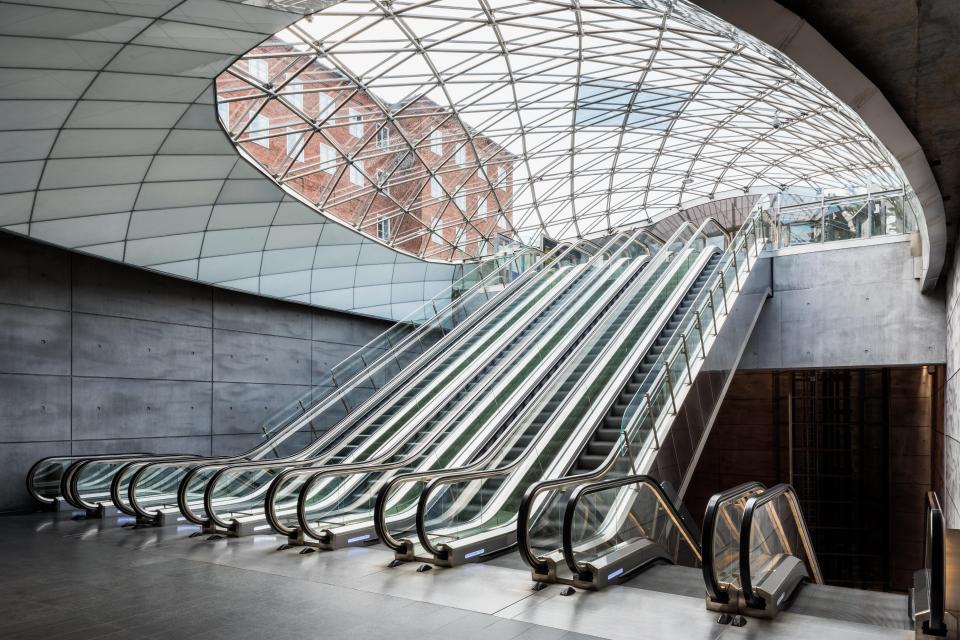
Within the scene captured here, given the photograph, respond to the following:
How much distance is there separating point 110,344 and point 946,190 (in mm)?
18976

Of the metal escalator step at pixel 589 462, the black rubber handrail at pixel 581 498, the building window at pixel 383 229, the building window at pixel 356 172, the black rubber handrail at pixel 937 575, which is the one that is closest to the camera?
the black rubber handrail at pixel 937 575

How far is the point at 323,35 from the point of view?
58.7 feet

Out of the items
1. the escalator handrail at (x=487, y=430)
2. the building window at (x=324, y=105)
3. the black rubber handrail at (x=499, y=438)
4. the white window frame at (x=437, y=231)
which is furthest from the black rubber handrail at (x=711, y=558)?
the white window frame at (x=437, y=231)

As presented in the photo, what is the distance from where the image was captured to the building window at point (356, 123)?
71.9 ft

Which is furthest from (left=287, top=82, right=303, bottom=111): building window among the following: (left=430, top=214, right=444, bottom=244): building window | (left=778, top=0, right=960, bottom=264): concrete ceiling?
(left=778, top=0, right=960, bottom=264): concrete ceiling

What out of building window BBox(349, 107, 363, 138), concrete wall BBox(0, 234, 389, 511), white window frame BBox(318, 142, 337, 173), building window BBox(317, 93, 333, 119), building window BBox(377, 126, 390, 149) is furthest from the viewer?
building window BBox(377, 126, 390, 149)

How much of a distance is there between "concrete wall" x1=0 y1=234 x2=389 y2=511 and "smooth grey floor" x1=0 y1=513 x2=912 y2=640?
291 inches

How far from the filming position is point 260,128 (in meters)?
19.0

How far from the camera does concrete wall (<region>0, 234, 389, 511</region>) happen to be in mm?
16188

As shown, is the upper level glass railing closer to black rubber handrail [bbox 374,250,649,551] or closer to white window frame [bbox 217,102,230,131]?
black rubber handrail [bbox 374,250,649,551]

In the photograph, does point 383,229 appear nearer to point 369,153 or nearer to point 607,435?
point 369,153

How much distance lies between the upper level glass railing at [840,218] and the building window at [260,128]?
1694 centimetres

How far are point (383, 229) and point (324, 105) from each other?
26.3 feet

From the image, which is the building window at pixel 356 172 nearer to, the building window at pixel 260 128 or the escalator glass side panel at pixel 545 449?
the building window at pixel 260 128
